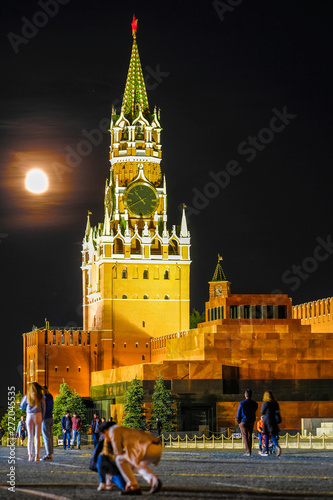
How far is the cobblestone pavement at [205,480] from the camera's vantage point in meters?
13.0

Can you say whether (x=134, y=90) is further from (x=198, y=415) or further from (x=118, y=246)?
(x=198, y=415)

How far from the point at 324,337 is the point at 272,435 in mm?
39217

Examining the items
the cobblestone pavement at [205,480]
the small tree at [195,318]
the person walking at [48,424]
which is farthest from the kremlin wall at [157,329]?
the cobblestone pavement at [205,480]

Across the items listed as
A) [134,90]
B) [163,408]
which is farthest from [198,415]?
[134,90]

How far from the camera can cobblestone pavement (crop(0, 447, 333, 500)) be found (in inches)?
513

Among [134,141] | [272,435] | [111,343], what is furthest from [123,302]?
[272,435]

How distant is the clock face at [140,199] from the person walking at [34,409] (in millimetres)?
85757

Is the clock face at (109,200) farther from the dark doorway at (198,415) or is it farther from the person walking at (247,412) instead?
the person walking at (247,412)

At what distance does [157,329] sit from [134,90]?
24.6 meters

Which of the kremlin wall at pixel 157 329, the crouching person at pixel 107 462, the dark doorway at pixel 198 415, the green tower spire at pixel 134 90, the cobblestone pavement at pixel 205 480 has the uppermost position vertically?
the green tower spire at pixel 134 90

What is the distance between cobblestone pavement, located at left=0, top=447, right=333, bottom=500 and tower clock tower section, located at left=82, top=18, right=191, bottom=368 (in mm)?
78153

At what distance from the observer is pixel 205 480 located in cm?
1534

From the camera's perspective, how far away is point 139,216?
107m

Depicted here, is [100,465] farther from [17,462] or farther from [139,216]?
[139,216]
